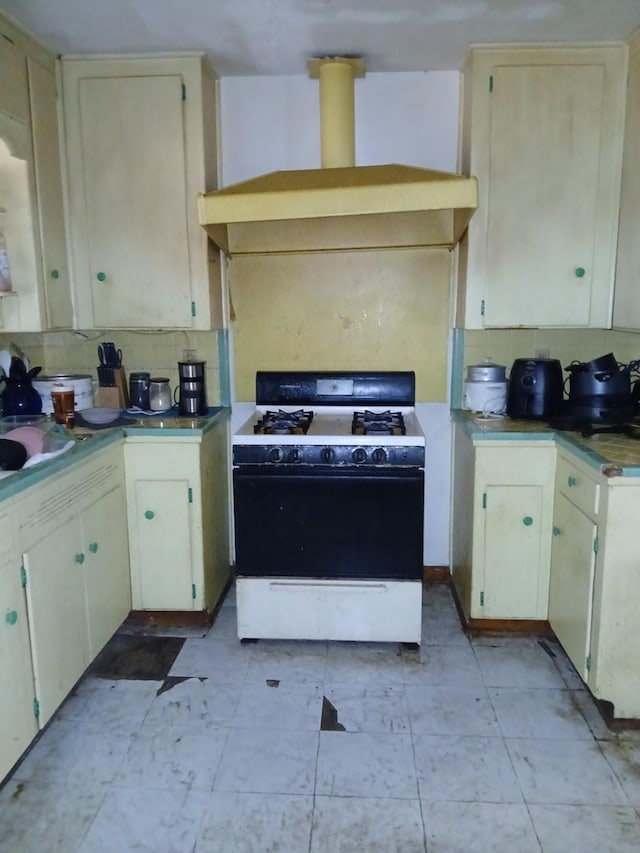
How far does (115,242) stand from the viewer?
2582mm

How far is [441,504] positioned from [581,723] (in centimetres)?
121

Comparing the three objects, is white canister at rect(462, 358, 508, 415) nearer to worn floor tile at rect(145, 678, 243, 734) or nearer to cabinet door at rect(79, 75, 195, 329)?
cabinet door at rect(79, 75, 195, 329)

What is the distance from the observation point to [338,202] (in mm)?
2074

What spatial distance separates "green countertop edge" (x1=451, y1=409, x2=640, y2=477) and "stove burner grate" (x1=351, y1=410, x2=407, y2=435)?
0.89 feet

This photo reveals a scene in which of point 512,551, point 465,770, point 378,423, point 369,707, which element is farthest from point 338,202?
point 465,770

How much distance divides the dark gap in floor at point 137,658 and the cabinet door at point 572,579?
149cm

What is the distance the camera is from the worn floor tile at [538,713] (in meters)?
1.99

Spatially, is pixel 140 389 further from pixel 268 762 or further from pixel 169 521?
pixel 268 762

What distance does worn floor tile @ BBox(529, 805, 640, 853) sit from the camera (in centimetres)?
156

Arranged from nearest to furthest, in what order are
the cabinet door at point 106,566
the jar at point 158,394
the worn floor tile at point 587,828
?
the worn floor tile at point 587,828 < the cabinet door at point 106,566 < the jar at point 158,394

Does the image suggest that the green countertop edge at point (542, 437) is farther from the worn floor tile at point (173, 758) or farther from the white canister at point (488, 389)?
the worn floor tile at point (173, 758)

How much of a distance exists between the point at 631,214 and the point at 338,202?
3.84 feet

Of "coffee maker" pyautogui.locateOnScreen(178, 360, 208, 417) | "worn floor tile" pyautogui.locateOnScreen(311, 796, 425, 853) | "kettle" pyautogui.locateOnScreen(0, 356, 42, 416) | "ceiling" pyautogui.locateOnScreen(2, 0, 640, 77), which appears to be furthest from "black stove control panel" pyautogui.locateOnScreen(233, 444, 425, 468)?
"ceiling" pyautogui.locateOnScreen(2, 0, 640, 77)

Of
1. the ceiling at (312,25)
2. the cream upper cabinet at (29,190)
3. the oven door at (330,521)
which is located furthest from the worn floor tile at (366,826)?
the ceiling at (312,25)
